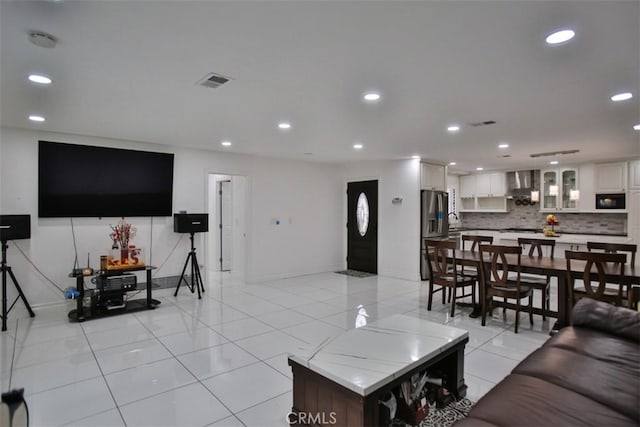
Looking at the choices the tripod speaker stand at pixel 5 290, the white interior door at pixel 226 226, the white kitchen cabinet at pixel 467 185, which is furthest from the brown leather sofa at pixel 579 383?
the white kitchen cabinet at pixel 467 185

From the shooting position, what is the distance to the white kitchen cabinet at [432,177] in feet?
22.0

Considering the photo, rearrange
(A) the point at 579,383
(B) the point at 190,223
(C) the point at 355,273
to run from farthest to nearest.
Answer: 1. (C) the point at 355,273
2. (B) the point at 190,223
3. (A) the point at 579,383

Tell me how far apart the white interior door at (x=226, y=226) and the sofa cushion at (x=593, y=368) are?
638 centimetres

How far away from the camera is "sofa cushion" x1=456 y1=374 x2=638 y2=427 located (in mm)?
1433

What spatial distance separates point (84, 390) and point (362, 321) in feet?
9.24

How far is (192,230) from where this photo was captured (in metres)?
5.35

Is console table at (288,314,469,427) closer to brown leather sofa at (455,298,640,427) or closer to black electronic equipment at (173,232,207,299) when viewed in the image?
brown leather sofa at (455,298,640,427)

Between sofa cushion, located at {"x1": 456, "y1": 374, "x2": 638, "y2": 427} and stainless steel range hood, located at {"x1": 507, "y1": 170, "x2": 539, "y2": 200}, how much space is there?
7066mm

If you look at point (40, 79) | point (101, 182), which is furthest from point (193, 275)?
point (40, 79)

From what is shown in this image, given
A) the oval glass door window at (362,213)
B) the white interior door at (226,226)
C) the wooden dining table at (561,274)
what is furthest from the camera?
the white interior door at (226,226)

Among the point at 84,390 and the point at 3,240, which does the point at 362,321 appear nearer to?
the point at 84,390

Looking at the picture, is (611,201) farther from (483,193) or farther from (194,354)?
(194,354)
